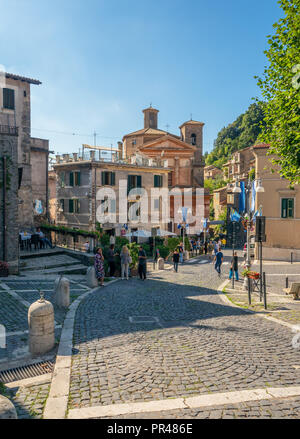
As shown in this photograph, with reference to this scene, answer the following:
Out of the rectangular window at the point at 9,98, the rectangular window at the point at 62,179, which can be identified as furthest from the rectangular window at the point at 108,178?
the rectangular window at the point at 9,98

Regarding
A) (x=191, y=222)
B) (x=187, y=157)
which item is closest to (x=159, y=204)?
(x=191, y=222)

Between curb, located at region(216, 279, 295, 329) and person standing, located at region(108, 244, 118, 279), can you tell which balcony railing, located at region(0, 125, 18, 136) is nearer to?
person standing, located at region(108, 244, 118, 279)

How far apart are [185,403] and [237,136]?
308 ft

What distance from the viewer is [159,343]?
7195mm

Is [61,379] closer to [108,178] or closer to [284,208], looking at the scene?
[284,208]

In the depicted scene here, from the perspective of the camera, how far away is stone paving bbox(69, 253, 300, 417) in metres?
5.35

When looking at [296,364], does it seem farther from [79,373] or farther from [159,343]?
[79,373]

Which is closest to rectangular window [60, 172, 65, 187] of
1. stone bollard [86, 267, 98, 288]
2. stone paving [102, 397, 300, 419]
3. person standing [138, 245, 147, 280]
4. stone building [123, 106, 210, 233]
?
stone building [123, 106, 210, 233]

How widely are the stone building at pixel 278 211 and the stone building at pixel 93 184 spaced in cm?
1293

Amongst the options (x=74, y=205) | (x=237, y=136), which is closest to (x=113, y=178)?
(x=74, y=205)

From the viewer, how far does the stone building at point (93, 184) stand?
33719 millimetres

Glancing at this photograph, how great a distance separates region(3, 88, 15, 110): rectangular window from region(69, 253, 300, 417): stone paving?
22091 mm

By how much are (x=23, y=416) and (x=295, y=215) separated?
89.5 ft

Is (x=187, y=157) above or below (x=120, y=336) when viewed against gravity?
above
